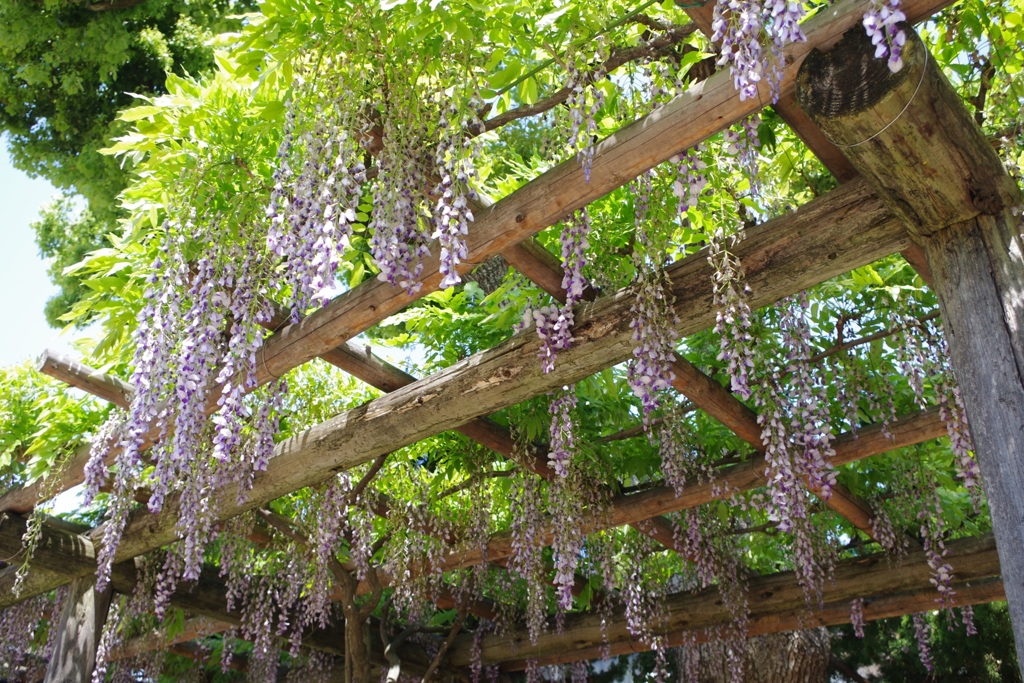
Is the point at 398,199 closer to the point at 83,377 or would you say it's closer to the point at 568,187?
the point at 568,187

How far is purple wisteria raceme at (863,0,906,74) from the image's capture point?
5.83ft

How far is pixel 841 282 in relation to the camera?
10.9 feet

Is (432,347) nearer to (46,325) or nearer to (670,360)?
(670,360)

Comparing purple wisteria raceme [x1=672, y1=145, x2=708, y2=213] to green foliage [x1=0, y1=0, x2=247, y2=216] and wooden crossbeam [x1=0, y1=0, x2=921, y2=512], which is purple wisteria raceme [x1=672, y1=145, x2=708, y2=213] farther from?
green foliage [x1=0, y1=0, x2=247, y2=216]

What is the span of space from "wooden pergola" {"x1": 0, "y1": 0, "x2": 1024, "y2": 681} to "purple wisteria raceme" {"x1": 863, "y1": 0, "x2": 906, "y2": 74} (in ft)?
0.35

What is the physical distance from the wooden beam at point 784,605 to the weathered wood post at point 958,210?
306 centimetres

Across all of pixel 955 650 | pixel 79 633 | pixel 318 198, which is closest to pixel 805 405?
pixel 318 198

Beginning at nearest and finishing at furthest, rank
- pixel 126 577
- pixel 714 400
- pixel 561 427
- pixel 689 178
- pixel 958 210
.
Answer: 1. pixel 958 210
2. pixel 689 178
3. pixel 714 400
4. pixel 561 427
5. pixel 126 577

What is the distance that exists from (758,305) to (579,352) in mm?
578

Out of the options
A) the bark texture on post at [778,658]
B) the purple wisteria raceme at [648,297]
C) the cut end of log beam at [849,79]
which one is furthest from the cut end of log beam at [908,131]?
the bark texture on post at [778,658]

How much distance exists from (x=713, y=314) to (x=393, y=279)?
A: 95 cm

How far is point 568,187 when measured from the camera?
7.96 ft

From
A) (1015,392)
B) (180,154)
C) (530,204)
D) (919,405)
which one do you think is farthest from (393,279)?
(919,405)

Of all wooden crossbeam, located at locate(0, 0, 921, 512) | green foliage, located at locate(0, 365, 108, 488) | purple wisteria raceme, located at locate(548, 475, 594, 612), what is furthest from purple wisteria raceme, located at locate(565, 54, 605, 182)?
green foliage, located at locate(0, 365, 108, 488)
